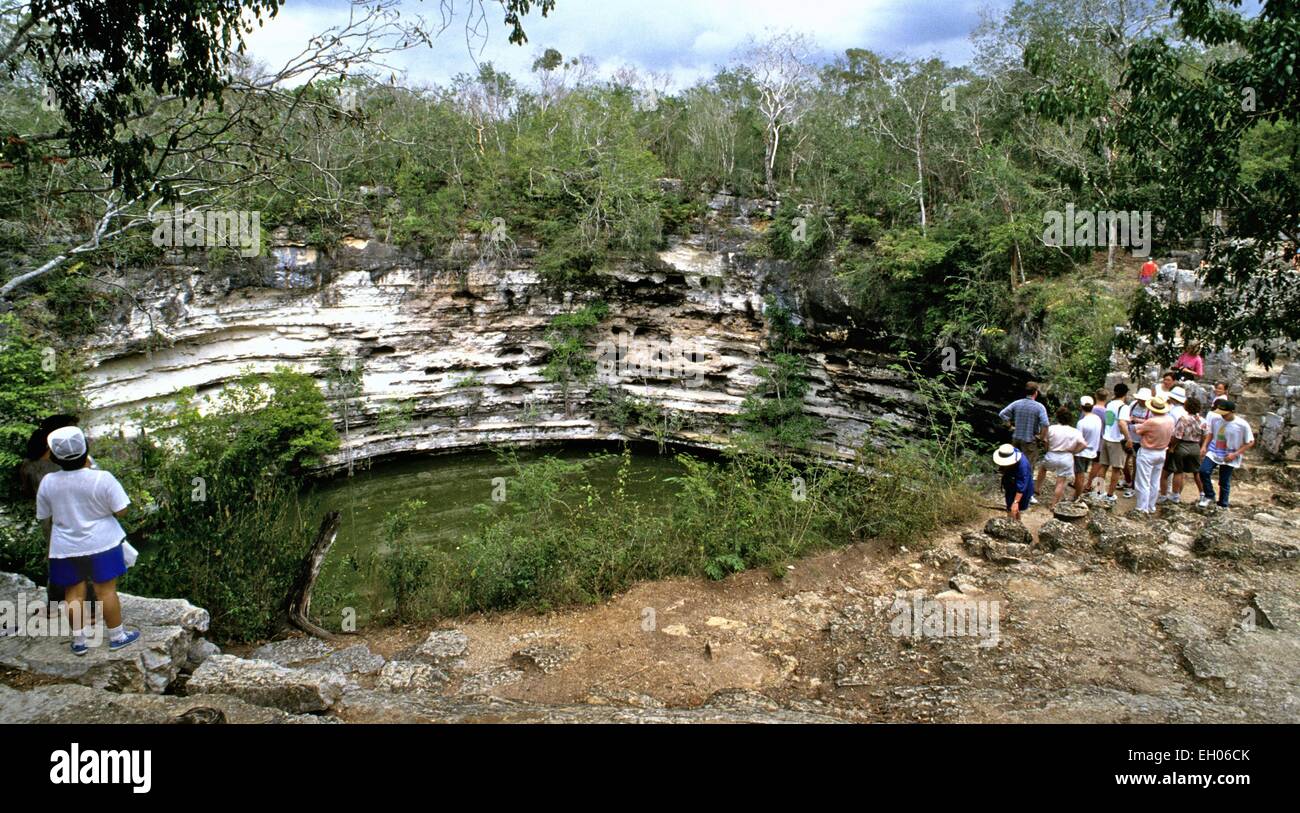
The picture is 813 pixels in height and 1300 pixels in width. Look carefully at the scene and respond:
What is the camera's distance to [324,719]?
3.68 meters

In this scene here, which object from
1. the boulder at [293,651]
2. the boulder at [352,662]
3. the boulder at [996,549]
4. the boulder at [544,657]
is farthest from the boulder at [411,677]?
the boulder at [996,549]

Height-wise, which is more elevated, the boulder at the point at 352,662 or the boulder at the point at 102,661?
the boulder at the point at 102,661

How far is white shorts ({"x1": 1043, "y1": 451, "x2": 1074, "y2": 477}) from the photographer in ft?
24.1

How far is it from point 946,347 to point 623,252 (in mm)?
8039

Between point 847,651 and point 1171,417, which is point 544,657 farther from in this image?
point 1171,417

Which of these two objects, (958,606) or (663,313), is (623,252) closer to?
(663,313)

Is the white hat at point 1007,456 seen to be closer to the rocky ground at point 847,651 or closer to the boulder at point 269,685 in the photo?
the rocky ground at point 847,651

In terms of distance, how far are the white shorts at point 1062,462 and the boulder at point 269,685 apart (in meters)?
7.13

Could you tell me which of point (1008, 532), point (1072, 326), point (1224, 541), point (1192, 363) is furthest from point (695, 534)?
point (1072, 326)

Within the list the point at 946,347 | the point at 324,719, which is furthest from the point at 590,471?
the point at 324,719

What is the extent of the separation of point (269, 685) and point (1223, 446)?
8.58 meters

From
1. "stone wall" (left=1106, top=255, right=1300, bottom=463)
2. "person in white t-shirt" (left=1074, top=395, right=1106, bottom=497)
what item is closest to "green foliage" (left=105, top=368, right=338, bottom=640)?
"person in white t-shirt" (left=1074, top=395, right=1106, bottom=497)

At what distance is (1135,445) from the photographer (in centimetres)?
755

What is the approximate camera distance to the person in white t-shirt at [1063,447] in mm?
7293
